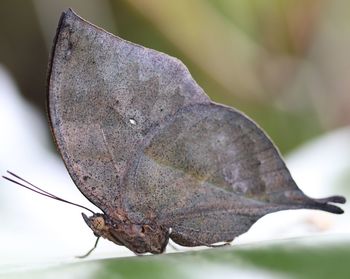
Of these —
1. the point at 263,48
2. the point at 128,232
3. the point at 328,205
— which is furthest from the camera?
the point at 263,48

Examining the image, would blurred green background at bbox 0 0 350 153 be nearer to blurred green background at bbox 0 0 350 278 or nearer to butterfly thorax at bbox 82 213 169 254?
blurred green background at bbox 0 0 350 278

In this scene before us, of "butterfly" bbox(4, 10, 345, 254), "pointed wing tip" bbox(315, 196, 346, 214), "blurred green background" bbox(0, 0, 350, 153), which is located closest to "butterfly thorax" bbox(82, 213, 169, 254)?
"butterfly" bbox(4, 10, 345, 254)

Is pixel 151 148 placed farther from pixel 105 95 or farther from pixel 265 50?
pixel 265 50

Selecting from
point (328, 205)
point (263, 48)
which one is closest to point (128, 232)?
point (328, 205)

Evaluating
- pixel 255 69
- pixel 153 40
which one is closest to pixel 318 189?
pixel 255 69

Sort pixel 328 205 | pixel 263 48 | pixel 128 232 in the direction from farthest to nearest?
pixel 263 48 → pixel 128 232 → pixel 328 205

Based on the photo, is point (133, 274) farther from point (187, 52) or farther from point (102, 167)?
point (187, 52)

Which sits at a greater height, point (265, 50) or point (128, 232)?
point (265, 50)
